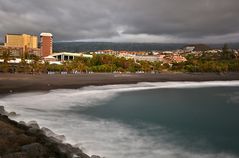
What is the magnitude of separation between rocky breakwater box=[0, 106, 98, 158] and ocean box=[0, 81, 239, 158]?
1.57m

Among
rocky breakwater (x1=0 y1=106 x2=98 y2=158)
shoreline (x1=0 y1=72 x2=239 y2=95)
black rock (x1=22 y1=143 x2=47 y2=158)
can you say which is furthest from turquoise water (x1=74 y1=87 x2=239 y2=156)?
shoreline (x1=0 y1=72 x2=239 y2=95)

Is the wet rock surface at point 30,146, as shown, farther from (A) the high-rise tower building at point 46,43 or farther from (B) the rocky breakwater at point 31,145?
(A) the high-rise tower building at point 46,43

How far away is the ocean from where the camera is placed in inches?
691

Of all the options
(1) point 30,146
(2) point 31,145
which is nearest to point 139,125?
(2) point 31,145

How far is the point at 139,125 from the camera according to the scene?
24.6 metres

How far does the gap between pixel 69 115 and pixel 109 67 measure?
6819 cm

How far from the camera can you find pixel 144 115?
30.0 metres

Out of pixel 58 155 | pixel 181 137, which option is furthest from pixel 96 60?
pixel 58 155

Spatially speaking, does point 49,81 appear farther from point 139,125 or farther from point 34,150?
point 34,150

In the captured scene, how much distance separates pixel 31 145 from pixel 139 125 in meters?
12.4

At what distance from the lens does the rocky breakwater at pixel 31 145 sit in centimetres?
1257

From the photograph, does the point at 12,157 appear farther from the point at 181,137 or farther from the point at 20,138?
the point at 181,137

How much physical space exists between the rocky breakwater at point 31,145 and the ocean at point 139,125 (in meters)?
1.57

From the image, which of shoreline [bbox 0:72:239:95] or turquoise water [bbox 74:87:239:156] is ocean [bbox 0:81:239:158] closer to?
turquoise water [bbox 74:87:239:156]
